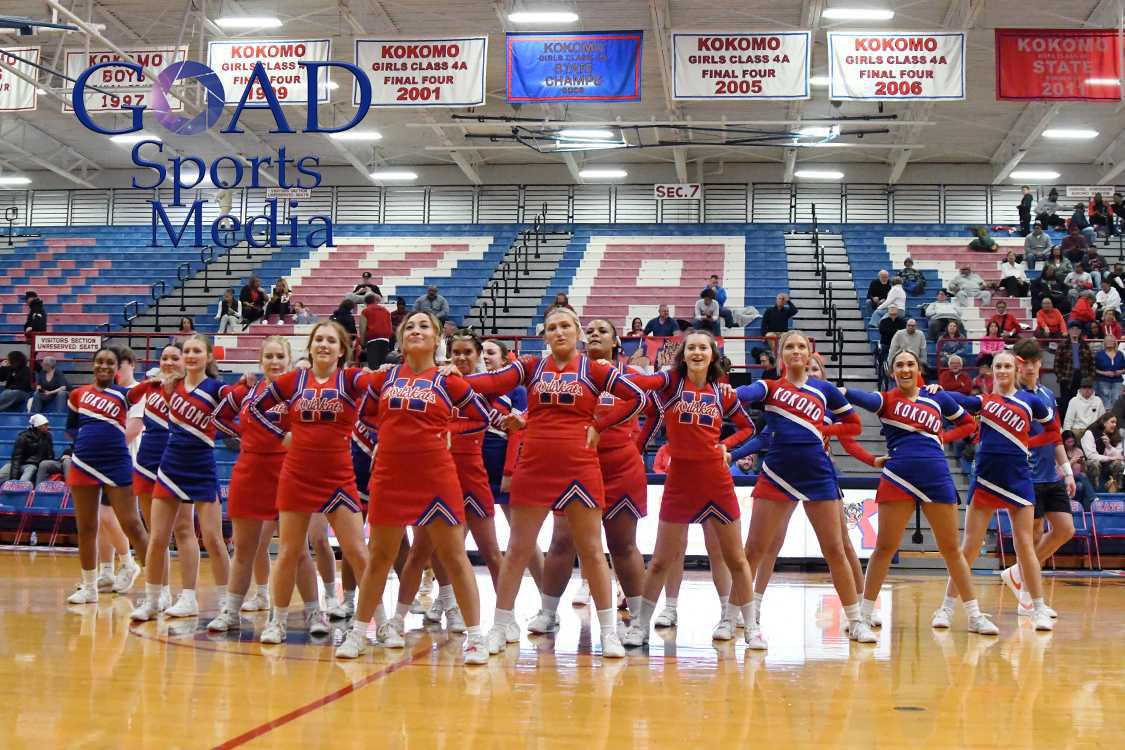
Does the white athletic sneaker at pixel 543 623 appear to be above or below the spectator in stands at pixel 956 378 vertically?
below

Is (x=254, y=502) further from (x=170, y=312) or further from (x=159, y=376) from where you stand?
(x=170, y=312)

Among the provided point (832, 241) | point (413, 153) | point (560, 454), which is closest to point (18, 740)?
point (560, 454)

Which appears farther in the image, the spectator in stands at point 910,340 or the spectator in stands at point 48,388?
the spectator in stands at point 48,388

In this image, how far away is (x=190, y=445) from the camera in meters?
7.29

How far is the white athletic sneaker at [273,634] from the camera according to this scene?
6.51m

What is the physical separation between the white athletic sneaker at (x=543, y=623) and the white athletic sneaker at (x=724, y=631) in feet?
3.30

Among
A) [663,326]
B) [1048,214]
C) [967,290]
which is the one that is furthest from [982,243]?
[663,326]

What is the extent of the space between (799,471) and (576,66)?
9777 mm

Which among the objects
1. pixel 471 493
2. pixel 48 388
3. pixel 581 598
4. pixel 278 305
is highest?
pixel 278 305

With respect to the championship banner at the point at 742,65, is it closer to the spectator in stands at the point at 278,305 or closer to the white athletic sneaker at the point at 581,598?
the white athletic sneaker at the point at 581,598

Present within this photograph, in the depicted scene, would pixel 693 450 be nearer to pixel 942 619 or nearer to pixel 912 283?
pixel 942 619

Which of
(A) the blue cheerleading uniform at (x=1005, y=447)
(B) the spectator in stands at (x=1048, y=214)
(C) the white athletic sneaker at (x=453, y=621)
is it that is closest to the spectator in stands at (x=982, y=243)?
(B) the spectator in stands at (x=1048, y=214)

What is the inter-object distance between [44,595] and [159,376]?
2207 mm

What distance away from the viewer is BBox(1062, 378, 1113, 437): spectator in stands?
14.2 meters
